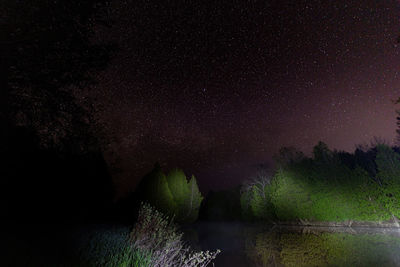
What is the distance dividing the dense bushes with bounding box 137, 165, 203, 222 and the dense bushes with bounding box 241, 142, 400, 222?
8.69 metres

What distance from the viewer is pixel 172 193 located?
33625mm

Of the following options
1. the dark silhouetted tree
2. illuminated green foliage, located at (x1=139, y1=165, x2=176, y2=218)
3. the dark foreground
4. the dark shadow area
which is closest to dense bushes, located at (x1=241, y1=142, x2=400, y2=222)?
illuminated green foliage, located at (x1=139, y1=165, x2=176, y2=218)

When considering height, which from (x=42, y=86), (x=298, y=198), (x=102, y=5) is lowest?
(x=298, y=198)

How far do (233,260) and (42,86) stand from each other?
8.30 metres

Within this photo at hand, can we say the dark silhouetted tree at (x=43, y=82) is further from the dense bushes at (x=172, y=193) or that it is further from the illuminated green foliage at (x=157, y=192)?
the dense bushes at (x=172, y=193)

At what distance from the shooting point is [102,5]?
22.4 ft

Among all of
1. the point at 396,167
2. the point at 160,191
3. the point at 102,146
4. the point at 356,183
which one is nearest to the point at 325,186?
the point at 356,183

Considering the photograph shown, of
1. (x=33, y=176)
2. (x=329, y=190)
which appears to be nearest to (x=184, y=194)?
(x=329, y=190)

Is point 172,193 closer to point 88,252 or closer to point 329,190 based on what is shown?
point 329,190

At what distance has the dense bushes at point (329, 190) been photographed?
59.5 feet

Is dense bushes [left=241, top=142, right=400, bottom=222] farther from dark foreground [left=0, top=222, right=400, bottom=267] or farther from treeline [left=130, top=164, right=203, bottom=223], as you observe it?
dark foreground [left=0, top=222, right=400, bottom=267]

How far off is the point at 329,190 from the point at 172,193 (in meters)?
20.5

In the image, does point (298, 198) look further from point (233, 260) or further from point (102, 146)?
point (102, 146)

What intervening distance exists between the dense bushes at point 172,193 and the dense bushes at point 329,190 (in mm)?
8686
